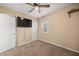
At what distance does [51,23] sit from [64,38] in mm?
1026

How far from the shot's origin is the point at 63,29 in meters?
3.79

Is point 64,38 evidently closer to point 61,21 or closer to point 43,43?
point 61,21

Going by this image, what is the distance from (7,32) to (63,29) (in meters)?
2.25

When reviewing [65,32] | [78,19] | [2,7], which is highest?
[2,7]

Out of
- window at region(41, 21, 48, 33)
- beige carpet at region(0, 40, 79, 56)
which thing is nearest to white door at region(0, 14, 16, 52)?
beige carpet at region(0, 40, 79, 56)

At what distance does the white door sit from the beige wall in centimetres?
145

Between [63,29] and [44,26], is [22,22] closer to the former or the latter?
[44,26]

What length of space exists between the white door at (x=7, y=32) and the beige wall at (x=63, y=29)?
4.75 feet

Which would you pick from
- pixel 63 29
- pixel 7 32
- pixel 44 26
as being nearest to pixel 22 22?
pixel 7 32

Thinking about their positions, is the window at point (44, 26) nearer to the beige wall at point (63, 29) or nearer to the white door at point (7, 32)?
the beige wall at point (63, 29)

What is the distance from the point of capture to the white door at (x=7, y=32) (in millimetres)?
3084

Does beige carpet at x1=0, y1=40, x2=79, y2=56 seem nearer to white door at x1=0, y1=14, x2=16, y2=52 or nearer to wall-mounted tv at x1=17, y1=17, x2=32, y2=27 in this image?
white door at x1=0, y1=14, x2=16, y2=52

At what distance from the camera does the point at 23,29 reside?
13.7 feet

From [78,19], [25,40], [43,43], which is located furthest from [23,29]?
[78,19]
